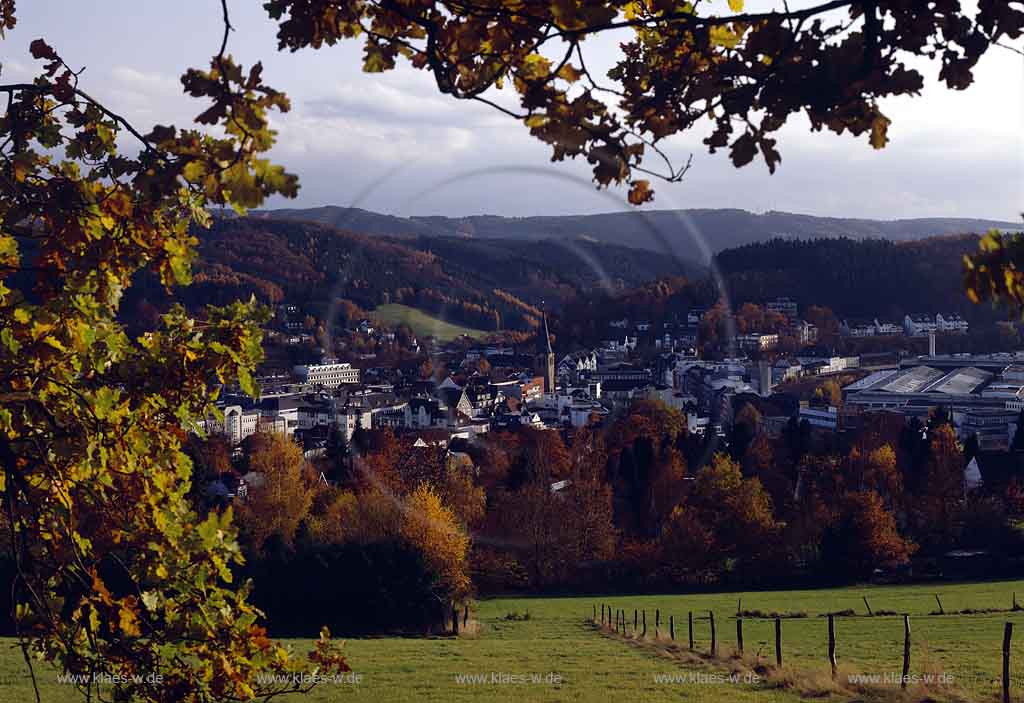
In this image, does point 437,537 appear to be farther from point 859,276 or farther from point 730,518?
point 859,276

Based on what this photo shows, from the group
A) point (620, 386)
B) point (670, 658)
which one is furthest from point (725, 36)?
point (620, 386)

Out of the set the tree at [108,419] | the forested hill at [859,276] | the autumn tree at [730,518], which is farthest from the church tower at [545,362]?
the tree at [108,419]

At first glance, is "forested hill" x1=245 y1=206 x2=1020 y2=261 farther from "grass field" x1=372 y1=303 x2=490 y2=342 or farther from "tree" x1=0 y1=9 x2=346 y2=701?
"tree" x1=0 y1=9 x2=346 y2=701

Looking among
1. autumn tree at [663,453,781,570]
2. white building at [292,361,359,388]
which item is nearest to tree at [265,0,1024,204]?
autumn tree at [663,453,781,570]

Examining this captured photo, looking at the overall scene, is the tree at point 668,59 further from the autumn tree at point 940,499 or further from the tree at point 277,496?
the autumn tree at point 940,499

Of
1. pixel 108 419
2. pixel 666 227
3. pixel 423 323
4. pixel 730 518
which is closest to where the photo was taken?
pixel 108 419

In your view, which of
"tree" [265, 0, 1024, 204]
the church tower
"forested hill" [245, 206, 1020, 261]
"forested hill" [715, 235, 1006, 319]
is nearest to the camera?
"tree" [265, 0, 1024, 204]

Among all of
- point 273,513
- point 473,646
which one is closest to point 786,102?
point 473,646
